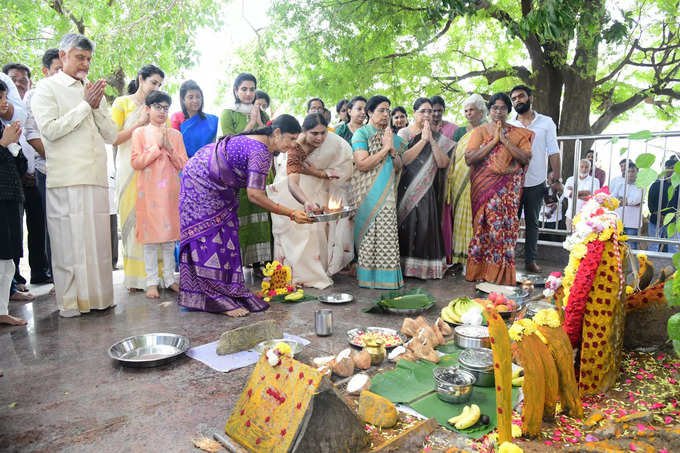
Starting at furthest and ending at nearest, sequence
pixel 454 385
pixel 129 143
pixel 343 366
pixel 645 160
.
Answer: pixel 129 143, pixel 343 366, pixel 454 385, pixel 645 160

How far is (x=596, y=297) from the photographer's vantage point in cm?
294

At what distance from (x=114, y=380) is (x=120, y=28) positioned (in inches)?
341

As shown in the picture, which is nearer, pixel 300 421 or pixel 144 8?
pixel 300 421

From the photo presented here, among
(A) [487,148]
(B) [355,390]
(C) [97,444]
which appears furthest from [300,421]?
(A) [487,148]

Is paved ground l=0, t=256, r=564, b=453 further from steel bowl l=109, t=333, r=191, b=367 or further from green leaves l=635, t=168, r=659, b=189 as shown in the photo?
green leaves l=635, t=168, r=659, b=189

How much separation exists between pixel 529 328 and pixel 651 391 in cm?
116

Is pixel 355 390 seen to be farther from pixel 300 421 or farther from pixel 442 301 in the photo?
pixel 442 301

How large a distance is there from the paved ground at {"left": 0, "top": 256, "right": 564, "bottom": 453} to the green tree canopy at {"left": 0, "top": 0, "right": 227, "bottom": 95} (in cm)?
658

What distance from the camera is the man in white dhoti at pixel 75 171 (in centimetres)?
432

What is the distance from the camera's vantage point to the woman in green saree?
232 inches

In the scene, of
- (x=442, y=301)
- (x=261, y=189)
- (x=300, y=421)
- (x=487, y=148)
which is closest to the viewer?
(x=300, y=421)

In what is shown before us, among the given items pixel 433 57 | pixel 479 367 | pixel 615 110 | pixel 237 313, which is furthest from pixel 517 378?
pixel 615 110

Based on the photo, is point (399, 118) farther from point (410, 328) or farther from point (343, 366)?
point (343, 366)

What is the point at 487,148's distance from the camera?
18.7ft
